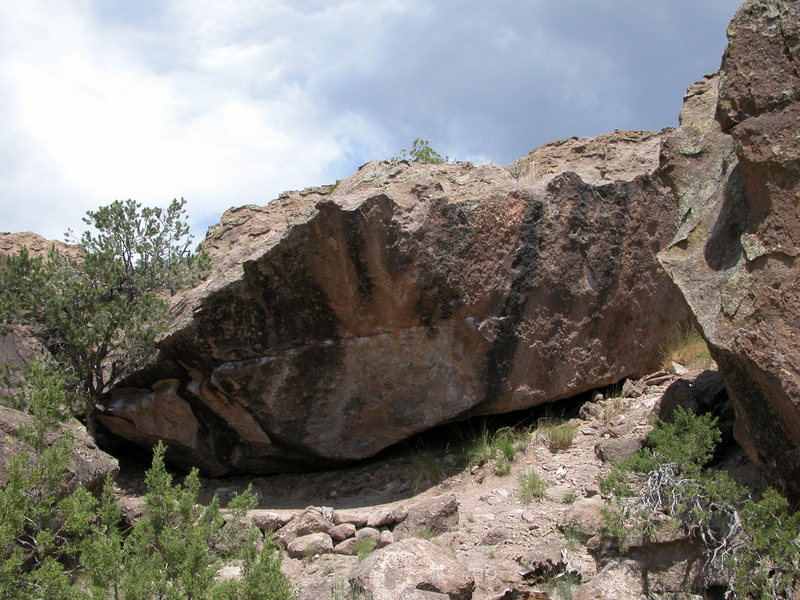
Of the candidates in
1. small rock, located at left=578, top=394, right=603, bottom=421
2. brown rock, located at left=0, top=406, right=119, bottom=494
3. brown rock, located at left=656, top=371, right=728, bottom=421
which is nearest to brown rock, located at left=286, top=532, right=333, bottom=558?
brown rock, located at left=0, top=406, right=119, bottom=494

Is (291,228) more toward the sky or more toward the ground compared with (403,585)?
more toward the sky

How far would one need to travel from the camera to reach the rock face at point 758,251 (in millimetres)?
4268

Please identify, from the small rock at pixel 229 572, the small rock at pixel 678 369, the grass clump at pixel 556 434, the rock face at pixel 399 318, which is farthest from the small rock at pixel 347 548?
the small rock at pixel 678 369

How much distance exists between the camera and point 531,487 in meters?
5.92

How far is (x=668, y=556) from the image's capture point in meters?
4.57

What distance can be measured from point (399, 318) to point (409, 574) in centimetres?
264

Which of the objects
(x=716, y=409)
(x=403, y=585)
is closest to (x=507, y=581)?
(x=403, y=585)

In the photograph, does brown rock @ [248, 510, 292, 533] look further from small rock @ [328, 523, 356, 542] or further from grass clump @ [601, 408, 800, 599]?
grass clump @ [601, 408, 800, 599]

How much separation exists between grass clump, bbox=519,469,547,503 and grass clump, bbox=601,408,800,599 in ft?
2.53

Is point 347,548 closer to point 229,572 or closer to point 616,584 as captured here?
point 229,572

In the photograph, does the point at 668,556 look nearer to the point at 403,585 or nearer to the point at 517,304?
the point at 403,585

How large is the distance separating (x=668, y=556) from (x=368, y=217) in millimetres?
3313

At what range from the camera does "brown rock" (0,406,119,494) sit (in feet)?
16.5

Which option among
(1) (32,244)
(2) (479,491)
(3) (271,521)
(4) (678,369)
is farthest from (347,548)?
(1) (32,244)
